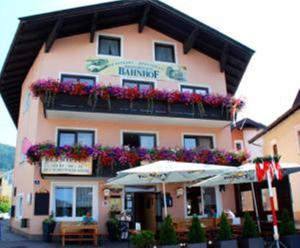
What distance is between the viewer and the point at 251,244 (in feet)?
34.7

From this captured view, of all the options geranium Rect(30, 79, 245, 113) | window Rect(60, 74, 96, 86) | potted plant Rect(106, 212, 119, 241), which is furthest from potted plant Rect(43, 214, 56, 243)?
window Rect(60, 74, 96, 86)

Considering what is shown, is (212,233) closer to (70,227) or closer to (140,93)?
(70,227)

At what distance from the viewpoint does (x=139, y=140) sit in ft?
59.0

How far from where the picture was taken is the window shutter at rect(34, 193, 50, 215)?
51.1 feet

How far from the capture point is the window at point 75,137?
663 inches

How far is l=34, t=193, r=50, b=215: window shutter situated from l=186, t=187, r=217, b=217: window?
6201 millimetres

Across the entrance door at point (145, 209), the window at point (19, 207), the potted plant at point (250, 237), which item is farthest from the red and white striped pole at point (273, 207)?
the window at point (19, 207)

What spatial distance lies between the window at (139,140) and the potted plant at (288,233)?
7.96 metres

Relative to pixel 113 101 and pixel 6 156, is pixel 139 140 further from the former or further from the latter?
pixel 6 156

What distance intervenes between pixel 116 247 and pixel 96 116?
586cm

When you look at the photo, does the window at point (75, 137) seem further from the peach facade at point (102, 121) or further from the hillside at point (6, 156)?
the hillside at point (6, 156)

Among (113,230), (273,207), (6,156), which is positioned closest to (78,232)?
(113,230)

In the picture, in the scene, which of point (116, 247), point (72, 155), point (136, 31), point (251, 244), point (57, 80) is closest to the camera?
point (251, 244)

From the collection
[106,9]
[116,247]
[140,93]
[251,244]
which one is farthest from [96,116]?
[251,244]
